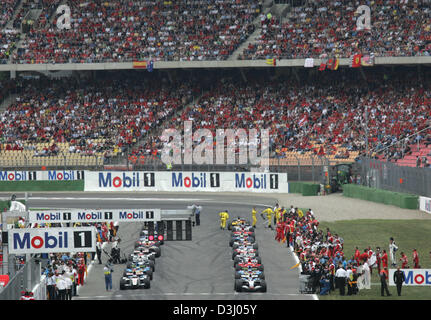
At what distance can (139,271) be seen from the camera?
22500mm

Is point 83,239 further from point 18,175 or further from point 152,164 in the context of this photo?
point 18,175

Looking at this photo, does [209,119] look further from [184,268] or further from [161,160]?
[184,268]

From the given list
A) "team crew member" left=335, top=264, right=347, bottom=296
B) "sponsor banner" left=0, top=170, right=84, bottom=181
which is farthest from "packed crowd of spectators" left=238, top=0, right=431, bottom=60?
"team crew member" left=335, top=264, right=347, bottom=296

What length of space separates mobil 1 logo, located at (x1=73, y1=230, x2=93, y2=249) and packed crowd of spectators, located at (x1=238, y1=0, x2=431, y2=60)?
4085cm

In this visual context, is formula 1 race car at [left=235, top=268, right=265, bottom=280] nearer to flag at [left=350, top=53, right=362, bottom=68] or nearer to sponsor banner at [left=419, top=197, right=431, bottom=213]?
sponsor banner at [left=419, top=197, right=431, bottom=213]

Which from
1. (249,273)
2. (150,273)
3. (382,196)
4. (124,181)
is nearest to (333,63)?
(382,196)

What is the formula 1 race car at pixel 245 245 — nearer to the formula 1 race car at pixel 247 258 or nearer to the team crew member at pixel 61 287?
→ the formula 1 race car at pixel 247 258

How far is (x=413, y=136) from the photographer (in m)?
46.3

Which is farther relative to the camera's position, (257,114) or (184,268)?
(257,114)

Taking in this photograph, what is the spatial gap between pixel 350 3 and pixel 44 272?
43000 mm

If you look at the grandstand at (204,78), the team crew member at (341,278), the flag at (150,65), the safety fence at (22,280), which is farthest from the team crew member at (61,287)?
the flag at (150,65)

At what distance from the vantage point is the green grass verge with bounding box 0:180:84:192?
4892 centimetres
